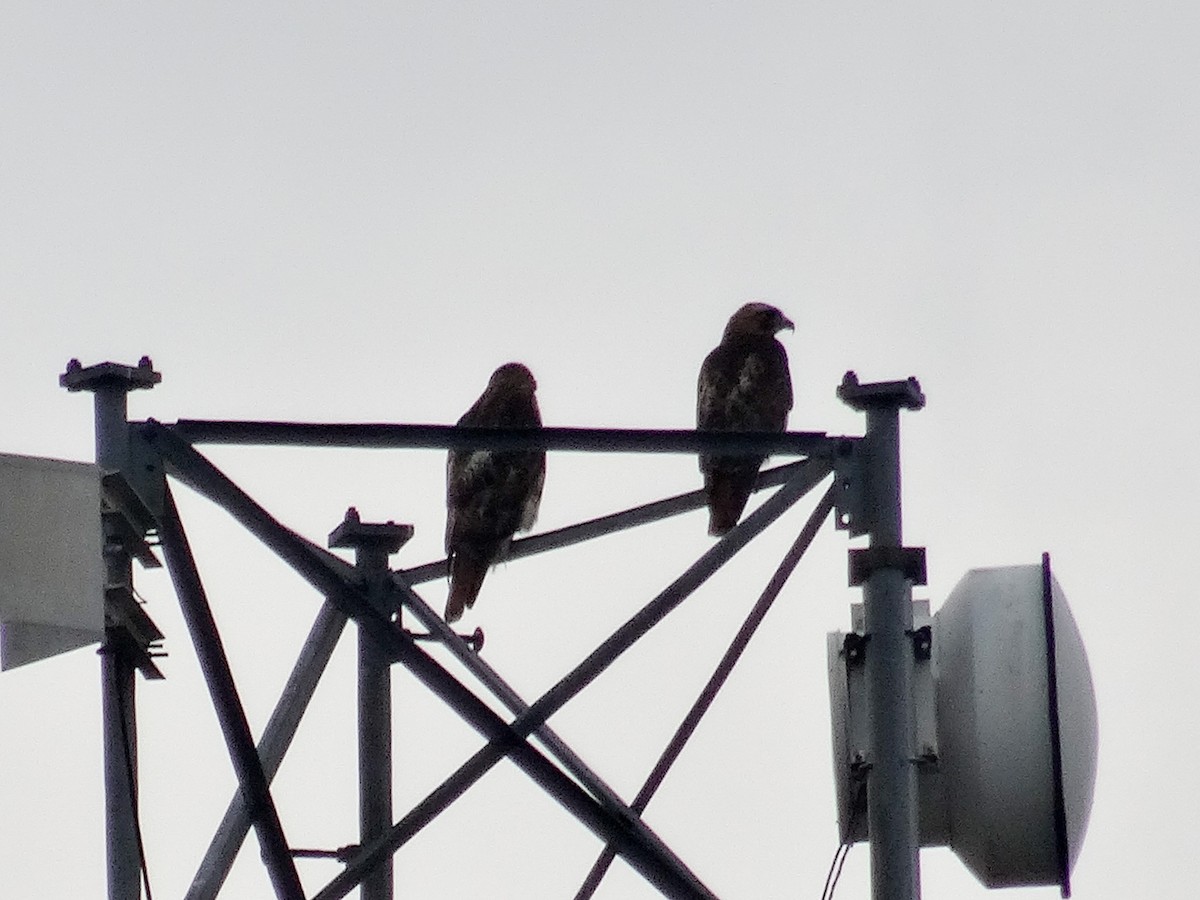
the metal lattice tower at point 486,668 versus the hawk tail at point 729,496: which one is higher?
the hawk tail at point 729,496

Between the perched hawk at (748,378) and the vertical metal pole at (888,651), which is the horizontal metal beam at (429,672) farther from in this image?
the perched hawk at (748,378)

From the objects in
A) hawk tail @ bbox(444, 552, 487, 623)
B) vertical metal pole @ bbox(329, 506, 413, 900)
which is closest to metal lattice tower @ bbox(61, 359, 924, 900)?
vertical metal pole @ bbox(329, 506, 413, 900)

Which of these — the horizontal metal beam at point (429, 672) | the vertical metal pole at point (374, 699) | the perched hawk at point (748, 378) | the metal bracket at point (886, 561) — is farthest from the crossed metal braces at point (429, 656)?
the perched hawk at point (748, 378)

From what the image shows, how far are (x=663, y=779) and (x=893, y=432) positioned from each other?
1.02 m

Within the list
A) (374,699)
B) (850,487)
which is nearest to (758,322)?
(374,699)

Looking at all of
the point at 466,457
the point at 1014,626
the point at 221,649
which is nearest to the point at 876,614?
the point at 1014,626

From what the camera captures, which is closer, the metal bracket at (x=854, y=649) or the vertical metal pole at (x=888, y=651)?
the vertical metal pole at (x=888, y=651)

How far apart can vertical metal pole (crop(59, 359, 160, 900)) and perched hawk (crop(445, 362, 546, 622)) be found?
3.48m

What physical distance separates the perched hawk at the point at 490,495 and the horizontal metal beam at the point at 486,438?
316 cm

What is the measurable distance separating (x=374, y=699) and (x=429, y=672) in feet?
4.65

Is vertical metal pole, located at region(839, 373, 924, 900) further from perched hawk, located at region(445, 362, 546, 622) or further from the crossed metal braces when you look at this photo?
perched hawk, located at region(445, 362, 546, 622)

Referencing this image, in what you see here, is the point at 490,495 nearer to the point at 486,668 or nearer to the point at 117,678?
the point at 486,668

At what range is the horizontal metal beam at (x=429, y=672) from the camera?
19.9 ft

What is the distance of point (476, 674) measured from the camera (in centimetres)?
664
